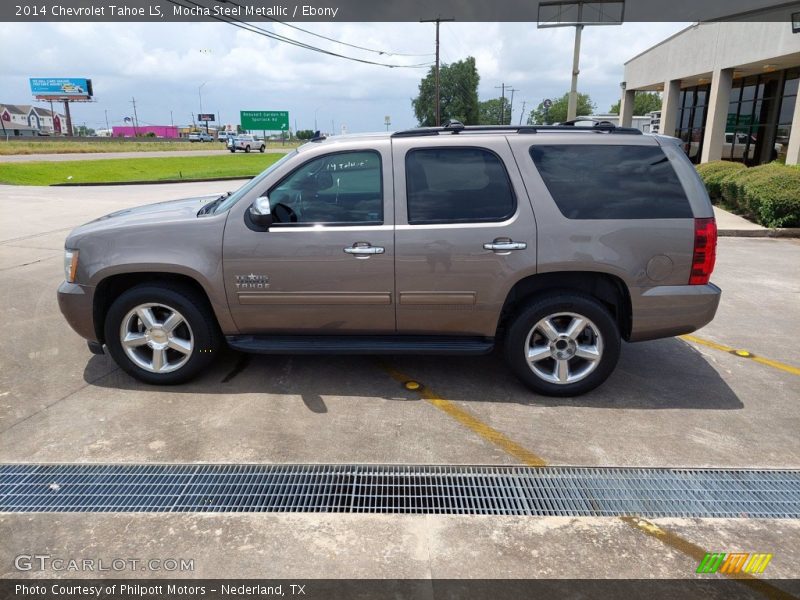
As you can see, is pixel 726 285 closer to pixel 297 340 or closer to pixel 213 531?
pixel 297 340

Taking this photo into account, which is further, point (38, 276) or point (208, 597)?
point (38, 276)

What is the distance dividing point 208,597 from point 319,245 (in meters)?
2.33

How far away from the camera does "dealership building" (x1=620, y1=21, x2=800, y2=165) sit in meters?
17.1

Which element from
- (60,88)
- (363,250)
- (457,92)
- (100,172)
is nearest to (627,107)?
(100,172)

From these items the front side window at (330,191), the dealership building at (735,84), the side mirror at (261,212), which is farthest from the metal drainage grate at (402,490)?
the dealership building at (735,84)

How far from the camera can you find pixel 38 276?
752cm

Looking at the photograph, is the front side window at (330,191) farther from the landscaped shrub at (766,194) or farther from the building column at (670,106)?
the building column at (670,106)

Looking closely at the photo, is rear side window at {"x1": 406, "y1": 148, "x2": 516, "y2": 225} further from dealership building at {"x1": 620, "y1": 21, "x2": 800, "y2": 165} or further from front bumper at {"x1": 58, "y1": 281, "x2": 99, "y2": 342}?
dealership building at {"x1": 620, "y1": 21, "x2": 800, "y2": 165}

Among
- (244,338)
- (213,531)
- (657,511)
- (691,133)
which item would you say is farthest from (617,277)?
(691,133)

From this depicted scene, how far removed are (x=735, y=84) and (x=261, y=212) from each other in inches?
1042

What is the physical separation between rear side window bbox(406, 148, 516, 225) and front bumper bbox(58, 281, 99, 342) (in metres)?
2.48

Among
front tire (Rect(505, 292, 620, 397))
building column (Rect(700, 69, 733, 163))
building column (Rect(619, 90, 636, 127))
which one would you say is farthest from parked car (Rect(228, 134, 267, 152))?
front tire (Rect(505, 292, 620, 397))

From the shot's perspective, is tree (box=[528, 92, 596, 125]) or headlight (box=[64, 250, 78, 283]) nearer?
headlight (box=[64, 250, 78, 283])

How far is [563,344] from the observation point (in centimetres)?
414
